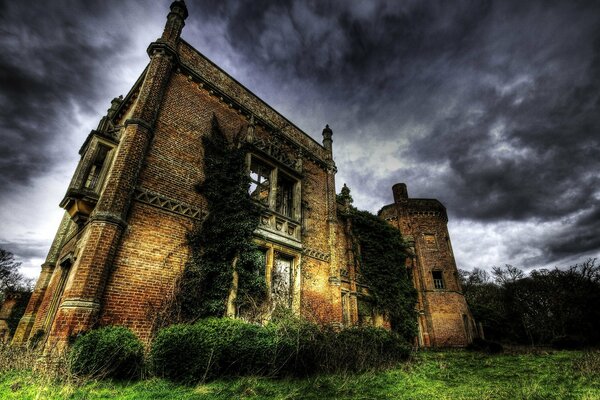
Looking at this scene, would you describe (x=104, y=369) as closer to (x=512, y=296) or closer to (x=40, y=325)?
(x=40, y=325)

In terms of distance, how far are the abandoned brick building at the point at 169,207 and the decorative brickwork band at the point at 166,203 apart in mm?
29

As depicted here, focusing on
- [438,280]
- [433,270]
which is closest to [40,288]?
[433,270]

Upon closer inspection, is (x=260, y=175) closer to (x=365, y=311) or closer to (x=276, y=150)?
(x=276, y=150)

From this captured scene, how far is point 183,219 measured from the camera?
8.52 metres

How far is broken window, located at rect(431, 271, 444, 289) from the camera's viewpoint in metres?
21.9

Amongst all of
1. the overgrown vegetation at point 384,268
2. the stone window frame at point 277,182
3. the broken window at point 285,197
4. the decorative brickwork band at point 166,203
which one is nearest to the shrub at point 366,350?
the overgrown vegetation at point 384,268

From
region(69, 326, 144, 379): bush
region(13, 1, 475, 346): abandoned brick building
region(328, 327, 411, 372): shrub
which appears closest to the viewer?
region(69, 326, 144, 379): bush

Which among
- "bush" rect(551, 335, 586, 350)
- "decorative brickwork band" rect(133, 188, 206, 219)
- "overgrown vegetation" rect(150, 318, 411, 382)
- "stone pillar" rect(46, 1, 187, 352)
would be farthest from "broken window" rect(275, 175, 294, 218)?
"bush" rect(551, 335, 586, 350)

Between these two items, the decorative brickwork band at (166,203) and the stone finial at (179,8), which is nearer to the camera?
the decorative brickwork band at (166,203)

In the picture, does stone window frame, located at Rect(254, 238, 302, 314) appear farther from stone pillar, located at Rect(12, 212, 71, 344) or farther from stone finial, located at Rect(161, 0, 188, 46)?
stone pillar, located at Rect(12, 212, 71, 344)

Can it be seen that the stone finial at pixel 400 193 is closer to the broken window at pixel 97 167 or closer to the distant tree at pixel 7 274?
the broken window at pixel 97 167

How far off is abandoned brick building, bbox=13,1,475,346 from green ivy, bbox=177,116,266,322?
0.36 meters

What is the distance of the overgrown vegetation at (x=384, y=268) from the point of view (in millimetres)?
15391

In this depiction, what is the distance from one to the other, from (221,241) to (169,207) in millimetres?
1860
